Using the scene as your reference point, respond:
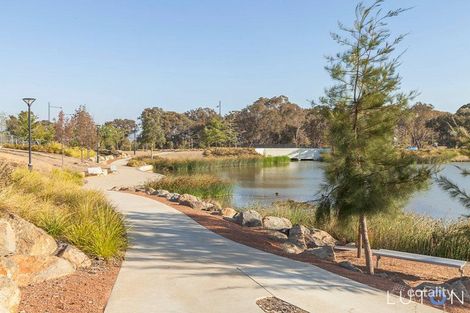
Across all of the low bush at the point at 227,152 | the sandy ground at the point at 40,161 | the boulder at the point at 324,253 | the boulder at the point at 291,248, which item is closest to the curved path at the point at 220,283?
the boulder at the point at 291,248

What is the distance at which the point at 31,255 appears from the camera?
19.8ft

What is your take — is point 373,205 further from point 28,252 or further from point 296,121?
point 296,121

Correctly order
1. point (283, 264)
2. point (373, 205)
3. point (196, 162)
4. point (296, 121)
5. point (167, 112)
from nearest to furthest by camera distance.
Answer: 1. point (283, 264)
2. point (373, 205)
3. point (196, 162)
4. point (296, 121)
5. point (167, 112)

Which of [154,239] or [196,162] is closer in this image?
[154,239]

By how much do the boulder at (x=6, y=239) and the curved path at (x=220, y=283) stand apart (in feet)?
4.77

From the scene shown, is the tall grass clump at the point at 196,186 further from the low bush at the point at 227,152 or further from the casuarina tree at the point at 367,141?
the low bush at the point at 227,152

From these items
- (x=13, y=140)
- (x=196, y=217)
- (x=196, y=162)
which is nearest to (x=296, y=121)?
(x=196, y=162)

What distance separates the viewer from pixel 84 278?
6.11 meters

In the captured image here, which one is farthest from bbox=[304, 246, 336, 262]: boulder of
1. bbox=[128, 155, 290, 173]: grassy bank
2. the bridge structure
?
the bridge structure

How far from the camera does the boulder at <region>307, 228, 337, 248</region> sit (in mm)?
10837

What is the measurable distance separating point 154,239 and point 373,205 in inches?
176

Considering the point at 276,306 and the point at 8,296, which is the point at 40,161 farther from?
the point at 276,306

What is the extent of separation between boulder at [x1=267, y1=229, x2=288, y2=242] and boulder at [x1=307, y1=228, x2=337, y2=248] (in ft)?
2.03

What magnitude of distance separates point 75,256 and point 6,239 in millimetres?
1073
